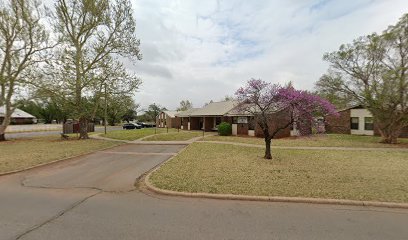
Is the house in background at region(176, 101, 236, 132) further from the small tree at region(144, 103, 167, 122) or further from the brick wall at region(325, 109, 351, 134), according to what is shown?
the small tree at region(144, 103, 167, 122)

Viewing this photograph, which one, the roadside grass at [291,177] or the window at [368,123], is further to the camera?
the window at [368,123]

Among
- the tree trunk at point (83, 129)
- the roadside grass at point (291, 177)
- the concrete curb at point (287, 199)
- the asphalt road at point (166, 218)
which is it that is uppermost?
the tree trunk at point (83, 129)

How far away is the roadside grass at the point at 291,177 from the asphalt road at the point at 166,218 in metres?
0.77

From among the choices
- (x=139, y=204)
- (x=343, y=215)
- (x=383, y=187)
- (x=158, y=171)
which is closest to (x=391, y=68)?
(x=383, y=187)

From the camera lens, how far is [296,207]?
228 inches

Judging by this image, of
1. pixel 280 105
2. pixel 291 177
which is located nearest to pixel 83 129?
pixel 280 105

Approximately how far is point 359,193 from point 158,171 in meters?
6.75

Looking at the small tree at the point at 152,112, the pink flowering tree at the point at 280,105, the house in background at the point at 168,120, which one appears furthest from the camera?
the small tree at the point at 152,112

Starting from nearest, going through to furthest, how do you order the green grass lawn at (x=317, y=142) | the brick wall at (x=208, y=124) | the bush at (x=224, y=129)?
1. the green grass lawn at (x=317, y=142)
2. the bush at (x=224, y=129)
3. the brick wall at (x=208, y=124)

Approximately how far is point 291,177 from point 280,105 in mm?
5283

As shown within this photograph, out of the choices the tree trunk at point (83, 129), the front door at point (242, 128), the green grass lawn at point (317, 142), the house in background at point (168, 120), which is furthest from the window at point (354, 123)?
the tree trunk at point (83, 129)

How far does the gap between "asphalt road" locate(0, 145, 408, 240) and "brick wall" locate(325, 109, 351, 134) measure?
1095 inches

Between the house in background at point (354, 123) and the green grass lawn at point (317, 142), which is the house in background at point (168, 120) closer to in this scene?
the green grass lawn at point (317, 142)

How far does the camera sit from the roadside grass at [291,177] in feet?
22.0
